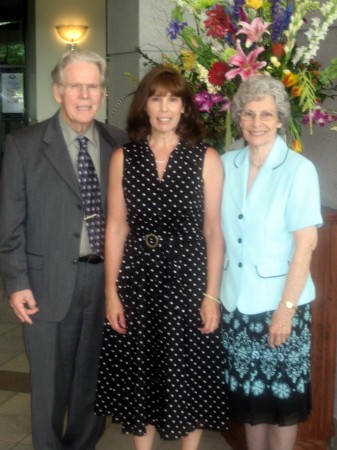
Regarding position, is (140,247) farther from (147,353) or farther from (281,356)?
(281,356)

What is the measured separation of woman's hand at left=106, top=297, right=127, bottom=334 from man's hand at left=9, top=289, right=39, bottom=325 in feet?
1.00

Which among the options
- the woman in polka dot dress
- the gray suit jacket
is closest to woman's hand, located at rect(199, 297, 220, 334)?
the woman in polka dot dress

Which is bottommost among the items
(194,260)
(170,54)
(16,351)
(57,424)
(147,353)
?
(16,351)

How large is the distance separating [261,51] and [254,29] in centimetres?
9

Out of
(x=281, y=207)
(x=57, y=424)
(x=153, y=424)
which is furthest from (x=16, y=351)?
(x=281, y=207)

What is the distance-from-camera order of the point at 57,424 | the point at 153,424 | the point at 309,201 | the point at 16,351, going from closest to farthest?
1. the point at 309,201
2. the point at 153,424
3. the point at 57,424
4. the point at 16,351

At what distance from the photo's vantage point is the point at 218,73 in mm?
2922

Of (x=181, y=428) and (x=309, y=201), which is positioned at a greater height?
(x=309, y=201)

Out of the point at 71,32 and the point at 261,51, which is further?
the point at 71,32

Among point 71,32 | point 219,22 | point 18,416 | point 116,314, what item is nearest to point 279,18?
point 219,22

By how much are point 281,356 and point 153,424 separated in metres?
0.62

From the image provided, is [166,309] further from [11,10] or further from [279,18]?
[11,10]

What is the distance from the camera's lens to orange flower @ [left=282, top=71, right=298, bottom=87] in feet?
9.39

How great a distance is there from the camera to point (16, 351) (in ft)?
17.9
